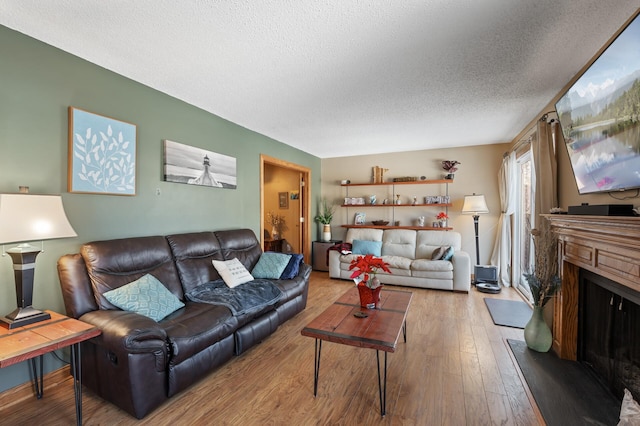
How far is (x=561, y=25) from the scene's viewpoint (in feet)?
6.08

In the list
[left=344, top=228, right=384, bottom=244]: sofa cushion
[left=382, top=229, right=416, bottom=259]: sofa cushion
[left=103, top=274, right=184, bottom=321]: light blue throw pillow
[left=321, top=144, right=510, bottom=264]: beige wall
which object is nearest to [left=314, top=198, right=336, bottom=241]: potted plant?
[left=321, top=144, right=510, bottom=264]: beige wall

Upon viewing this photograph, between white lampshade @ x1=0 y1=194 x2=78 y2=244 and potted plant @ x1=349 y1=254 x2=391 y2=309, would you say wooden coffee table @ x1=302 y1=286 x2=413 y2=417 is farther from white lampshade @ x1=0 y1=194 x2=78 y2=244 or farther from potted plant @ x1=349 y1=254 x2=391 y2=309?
white lampshade @ x1=0 y1=194 x2=78 y2=244

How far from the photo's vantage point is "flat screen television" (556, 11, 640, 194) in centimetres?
150

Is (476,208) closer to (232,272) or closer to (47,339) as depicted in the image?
(232,272)

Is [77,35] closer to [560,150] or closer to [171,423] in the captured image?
[171,423]

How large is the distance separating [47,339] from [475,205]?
543cm

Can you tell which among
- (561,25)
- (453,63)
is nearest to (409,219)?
(453,63)

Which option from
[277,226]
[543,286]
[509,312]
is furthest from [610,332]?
[277,226]

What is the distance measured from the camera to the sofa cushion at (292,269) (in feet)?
11.2

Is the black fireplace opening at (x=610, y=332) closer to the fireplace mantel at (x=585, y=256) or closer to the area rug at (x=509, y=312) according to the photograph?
the fireplace mantel at (x=585, y=256)

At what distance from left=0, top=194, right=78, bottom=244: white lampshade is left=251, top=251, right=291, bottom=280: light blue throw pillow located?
1.91 m

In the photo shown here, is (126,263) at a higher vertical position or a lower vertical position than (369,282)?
higher

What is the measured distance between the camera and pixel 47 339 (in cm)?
157

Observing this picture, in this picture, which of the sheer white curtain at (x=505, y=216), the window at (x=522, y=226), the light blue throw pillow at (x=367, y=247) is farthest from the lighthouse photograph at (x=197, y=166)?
the sheer white curtain at (x=505, y=216)
